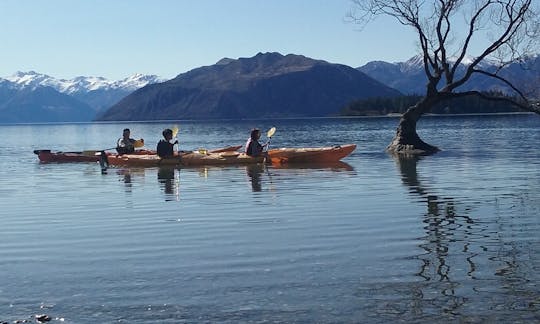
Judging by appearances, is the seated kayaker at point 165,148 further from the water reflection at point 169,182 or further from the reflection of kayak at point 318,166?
the reflection of kayak at point 318,166

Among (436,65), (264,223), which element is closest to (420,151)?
(436,65)

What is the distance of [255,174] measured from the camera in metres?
33.8

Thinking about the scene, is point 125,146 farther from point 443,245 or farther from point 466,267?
point 466,267

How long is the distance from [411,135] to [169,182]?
22.0 metres

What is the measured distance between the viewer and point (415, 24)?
45906mm

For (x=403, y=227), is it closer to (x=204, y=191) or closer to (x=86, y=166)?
(x=204, y=191)

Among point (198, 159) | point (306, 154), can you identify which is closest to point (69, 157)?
point (198, 159)

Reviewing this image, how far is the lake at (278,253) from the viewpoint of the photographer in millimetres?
10320

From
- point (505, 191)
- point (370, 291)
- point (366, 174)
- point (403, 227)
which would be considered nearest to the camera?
point (370, 291)

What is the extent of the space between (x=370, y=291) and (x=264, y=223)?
288 inches

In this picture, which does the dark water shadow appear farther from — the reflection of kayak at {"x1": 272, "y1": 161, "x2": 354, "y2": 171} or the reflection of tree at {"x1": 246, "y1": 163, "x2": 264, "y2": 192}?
the reflection of kayak at {"x1": 272, "y1": 161, "x2": 354, "y2": 171}

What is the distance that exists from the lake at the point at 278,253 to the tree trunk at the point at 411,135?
62.1 ft

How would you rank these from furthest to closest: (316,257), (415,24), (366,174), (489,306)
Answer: (415,24)
(366,174)
(316,257)
(489,306)

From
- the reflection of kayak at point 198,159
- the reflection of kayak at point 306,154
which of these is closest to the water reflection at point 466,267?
the reflection of kayak at point 306,154
